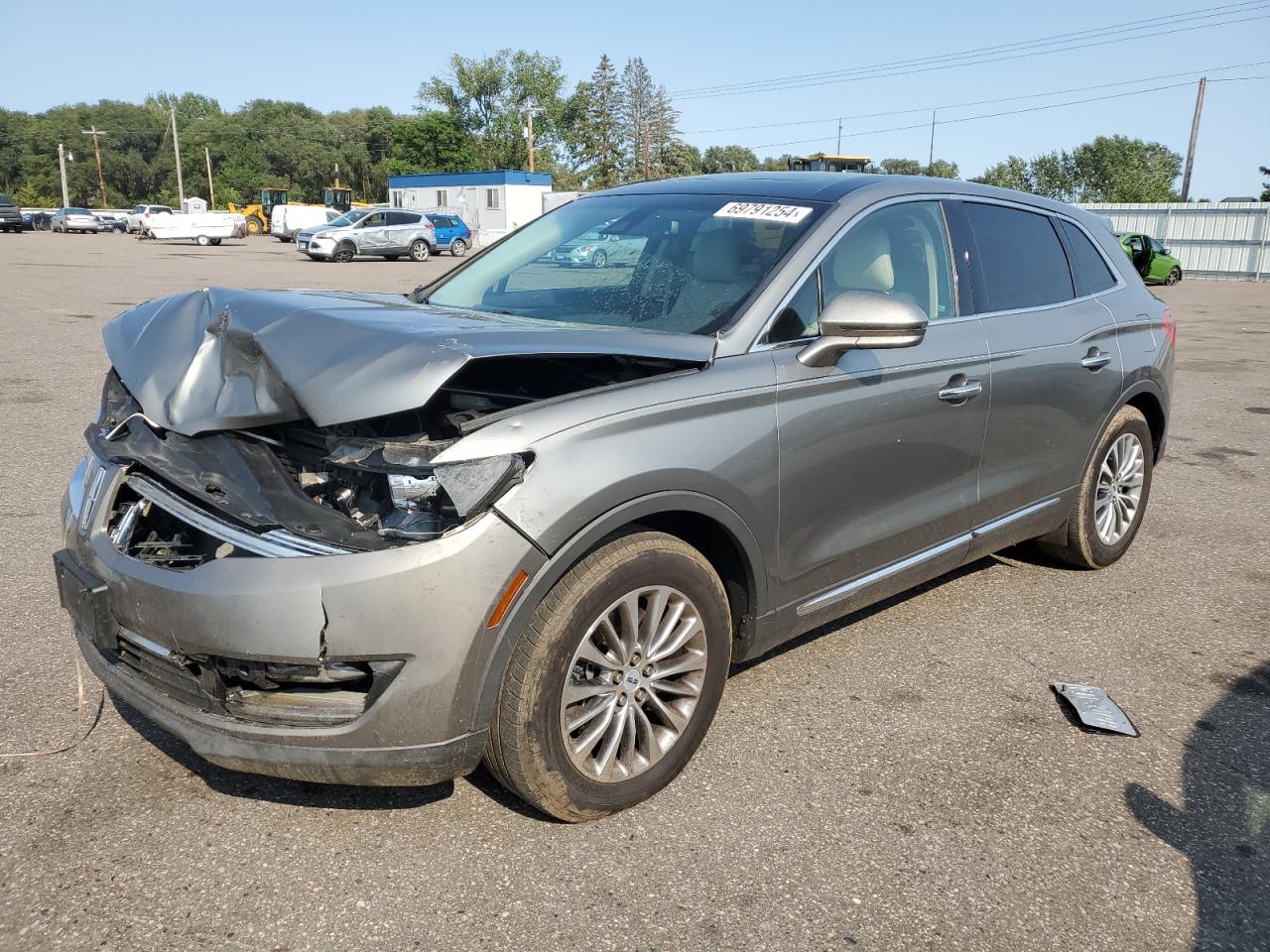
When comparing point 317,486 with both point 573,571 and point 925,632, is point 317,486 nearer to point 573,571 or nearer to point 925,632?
point 573,571

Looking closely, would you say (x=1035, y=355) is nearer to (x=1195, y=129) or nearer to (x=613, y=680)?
(x=613, y=680)

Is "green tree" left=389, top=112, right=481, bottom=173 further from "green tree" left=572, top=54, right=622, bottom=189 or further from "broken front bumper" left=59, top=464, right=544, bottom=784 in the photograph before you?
"broken front bumper" left=59, top=464, right=544, bottom=784

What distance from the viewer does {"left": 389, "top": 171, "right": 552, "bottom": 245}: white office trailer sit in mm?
52156

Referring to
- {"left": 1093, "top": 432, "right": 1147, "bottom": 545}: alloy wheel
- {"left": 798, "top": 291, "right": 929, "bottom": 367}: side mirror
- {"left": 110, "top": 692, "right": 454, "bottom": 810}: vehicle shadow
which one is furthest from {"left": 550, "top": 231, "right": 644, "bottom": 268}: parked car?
{"left": 1093, "top": 432, "right": 1147, "bottom": 545}: alloy wheel

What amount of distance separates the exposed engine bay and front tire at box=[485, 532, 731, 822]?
40 centimetres

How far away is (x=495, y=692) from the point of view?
2525 mm

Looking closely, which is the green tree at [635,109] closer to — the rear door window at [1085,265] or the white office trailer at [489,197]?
the white office trailer at [489,197]

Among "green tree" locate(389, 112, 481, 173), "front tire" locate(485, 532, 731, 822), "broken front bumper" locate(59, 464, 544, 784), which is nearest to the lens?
"broken front bumper" locate(59, 464, 544, 784)

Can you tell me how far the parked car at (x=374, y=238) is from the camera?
3256 cm

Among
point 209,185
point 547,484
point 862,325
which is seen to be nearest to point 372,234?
point 862,325

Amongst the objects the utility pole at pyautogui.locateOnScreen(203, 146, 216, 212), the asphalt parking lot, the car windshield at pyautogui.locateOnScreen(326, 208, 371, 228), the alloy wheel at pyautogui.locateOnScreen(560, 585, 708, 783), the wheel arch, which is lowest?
the asphalt parking lot

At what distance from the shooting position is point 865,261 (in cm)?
360

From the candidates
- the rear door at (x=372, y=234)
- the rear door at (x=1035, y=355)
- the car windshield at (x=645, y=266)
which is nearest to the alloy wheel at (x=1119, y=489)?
the rear door at (x=1035, y=355)

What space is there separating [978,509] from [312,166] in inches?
4585
